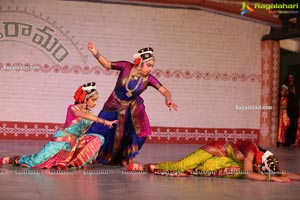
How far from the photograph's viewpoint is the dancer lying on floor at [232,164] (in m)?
4.49

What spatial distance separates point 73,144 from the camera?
5.27 m

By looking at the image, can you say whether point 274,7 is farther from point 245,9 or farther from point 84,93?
point 84,93

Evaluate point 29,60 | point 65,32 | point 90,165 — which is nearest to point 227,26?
point 65,32

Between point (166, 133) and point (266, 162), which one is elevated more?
point (166, 133)

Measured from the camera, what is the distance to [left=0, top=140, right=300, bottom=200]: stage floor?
11.9ft

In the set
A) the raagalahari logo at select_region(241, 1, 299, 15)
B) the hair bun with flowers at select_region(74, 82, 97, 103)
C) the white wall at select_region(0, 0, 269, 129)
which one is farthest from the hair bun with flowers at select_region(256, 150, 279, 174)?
the raagalahari logo at select_region(241, 1, 299, 15)

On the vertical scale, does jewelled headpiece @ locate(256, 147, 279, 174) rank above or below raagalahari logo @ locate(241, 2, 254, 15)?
below

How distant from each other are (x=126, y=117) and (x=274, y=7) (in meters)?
4.82

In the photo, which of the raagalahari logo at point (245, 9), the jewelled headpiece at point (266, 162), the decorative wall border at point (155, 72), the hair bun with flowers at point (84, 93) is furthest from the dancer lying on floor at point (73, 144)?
the raagalahari logo at point (245, 9)

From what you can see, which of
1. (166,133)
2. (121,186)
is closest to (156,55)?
(166,133)

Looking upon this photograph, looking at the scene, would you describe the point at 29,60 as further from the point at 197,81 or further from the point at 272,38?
the point at 272,38

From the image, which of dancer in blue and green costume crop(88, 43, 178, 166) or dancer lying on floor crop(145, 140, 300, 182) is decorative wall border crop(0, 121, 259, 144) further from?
dancer lying on floor crop(145, 140, 300, 182)

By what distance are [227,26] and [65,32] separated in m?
2.92

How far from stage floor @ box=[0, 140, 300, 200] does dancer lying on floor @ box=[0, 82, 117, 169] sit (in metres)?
0.15
